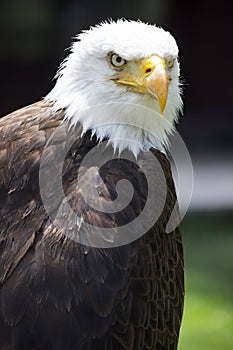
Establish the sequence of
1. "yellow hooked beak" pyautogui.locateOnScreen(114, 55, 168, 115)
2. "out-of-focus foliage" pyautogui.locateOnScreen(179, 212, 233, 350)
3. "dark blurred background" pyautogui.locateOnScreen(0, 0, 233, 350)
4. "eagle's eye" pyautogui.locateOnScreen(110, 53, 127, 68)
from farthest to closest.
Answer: "dark blurred background" pyautogui.locateOnScreen(0, 0, 233, 350) < "out-of-focus foliage" pyautogui.locateOnScreen(179, 212, 233, 350) < "eagle's eye" pyautogui.locateOnScreen(110, 53, 127, 68) < "yellow hooked beak" pyautogui.locateOnScreen(114, 55, 168, 115)

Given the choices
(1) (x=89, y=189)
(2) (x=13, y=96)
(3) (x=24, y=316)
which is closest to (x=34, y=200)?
(1) (x=89, y=189)

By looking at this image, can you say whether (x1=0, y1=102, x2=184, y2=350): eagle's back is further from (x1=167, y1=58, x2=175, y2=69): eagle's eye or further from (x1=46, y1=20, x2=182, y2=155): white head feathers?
(x1=167, y1=58, x2=175, y2=69): eagle's eye

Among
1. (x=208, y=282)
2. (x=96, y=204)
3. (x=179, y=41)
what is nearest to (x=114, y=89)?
(x=96, y=204)

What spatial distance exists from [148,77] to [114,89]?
198mm

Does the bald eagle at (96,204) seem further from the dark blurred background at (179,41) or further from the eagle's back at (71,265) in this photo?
the dark blurred background at (179,41)

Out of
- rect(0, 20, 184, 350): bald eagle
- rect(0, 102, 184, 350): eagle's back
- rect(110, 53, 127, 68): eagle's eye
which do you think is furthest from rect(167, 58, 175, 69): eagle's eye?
rect(0, 102, 184, 350): eagle's back

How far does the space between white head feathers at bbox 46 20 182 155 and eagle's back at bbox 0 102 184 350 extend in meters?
0.09

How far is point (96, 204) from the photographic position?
4.60 metres

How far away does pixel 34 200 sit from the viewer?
4.67 metres

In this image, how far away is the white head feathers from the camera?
4.71 metres

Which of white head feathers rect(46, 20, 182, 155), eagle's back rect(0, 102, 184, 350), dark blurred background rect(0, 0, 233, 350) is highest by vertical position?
dark blurred background rect(0, 0, 233, 350)

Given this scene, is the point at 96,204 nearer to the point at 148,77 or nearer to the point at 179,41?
the point at 148,77

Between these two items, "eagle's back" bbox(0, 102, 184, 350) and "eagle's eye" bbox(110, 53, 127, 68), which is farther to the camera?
"eagle's eye" bbox(110, 53, 127, 68)

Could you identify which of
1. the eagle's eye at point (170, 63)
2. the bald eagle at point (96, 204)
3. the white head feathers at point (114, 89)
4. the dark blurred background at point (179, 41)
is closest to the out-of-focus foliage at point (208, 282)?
the dark blurred background at point (179, 41)
